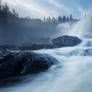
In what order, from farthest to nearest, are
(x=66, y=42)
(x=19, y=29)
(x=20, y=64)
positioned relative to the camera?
(x=19, y=29)
(x=66, y=42)
(x=20, y=64)

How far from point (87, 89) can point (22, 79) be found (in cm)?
290

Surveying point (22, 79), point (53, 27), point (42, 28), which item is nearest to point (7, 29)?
point (42, 28)

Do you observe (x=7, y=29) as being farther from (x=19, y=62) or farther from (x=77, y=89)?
(x=77, y=89)

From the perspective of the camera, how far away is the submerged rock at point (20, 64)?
595 cm

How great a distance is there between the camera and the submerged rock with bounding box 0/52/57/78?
19.5 feet

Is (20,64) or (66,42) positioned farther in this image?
(66,42)

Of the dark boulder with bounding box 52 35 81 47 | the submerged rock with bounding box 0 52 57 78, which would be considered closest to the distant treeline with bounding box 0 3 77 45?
the dark boulder with bounding box 52 35 81 47

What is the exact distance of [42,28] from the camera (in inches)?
1784

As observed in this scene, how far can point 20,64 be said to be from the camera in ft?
20.5

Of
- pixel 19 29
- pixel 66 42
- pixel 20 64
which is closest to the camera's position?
pixel 20 64

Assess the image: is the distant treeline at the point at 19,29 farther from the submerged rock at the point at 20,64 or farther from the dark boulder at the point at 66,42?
the submerged rock at the point at 20,64

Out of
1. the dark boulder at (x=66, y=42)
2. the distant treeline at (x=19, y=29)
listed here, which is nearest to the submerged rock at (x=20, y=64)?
the dark boulder at (x=66, y=42)

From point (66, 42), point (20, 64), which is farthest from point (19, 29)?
point (20, 64)

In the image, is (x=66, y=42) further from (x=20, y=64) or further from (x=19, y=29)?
(x=19, y=29)
